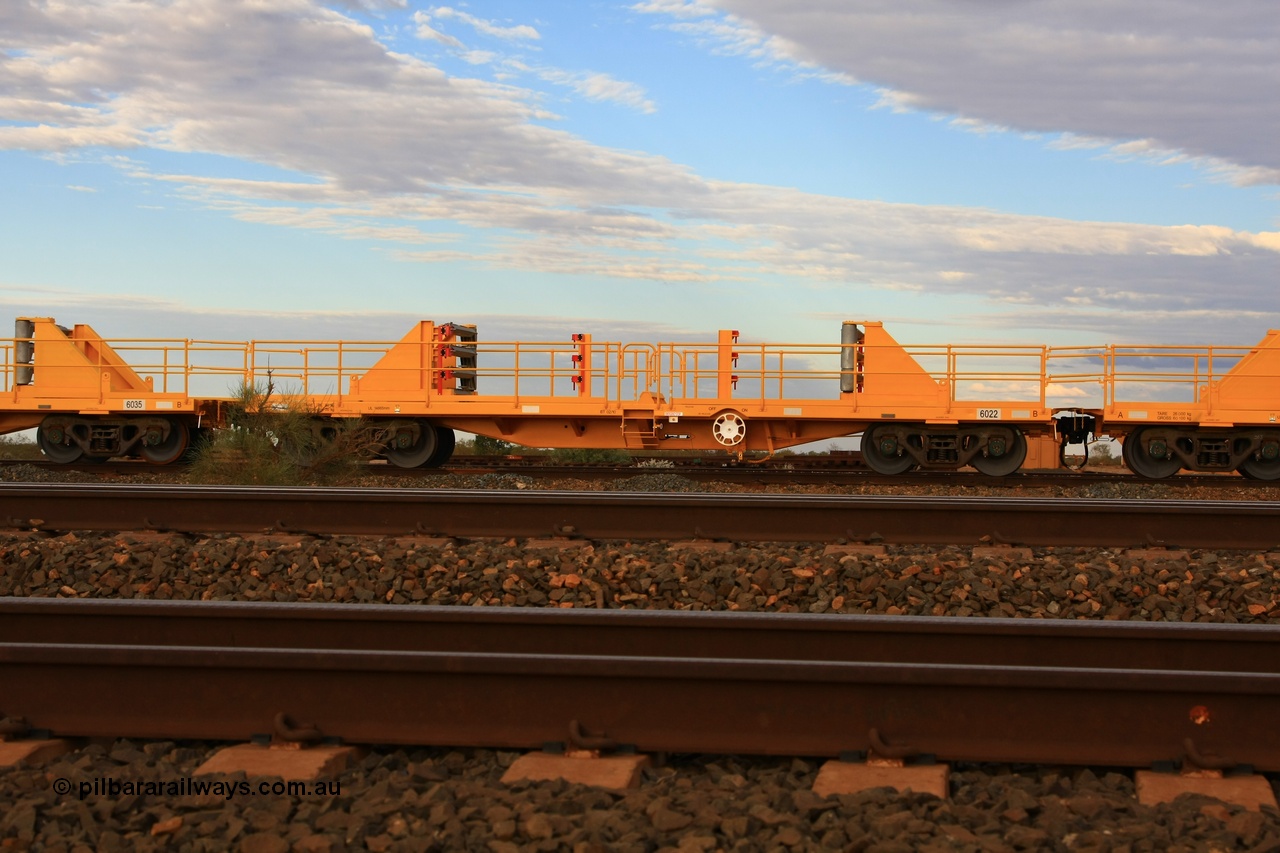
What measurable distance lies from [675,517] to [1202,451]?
11.2 meters

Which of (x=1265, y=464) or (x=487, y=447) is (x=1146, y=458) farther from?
(x=487, y=447)

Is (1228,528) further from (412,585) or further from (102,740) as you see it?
(102,740)

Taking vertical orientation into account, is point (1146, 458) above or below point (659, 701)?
above

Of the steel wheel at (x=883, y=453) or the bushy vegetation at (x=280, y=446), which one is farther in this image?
the steel wheel at (x=883, y=453)

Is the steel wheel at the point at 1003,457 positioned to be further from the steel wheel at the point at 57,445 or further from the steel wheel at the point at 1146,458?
the steel wheel at the point at 57,445

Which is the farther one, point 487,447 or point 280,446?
point 487,447

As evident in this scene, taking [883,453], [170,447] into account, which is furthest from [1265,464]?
[170,447]

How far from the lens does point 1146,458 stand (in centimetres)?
1625

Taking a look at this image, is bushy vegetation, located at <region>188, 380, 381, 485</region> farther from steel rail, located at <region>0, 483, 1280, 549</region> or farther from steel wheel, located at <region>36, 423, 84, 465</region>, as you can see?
steel rail, located at <region>0, 483, 1280, 549</region>

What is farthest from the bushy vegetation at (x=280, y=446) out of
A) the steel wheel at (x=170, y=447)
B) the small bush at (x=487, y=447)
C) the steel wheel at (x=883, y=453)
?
the small bush at (x=487, y=447)

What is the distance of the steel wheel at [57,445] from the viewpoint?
18406 mm

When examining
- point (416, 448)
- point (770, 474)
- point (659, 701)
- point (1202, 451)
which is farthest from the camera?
point (416, 448)


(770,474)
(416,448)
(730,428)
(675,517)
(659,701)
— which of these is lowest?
(659,701)

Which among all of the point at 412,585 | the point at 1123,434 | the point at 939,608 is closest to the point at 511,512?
the point at 412,585
